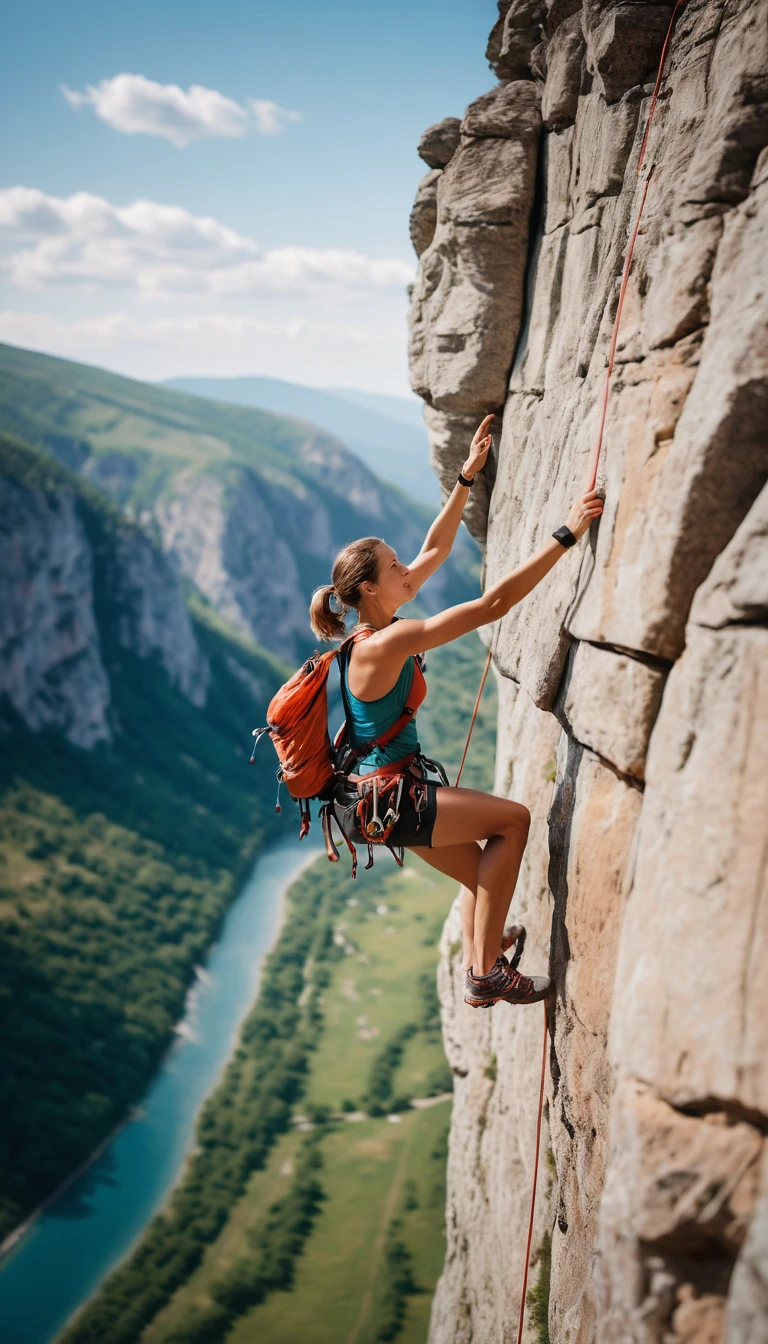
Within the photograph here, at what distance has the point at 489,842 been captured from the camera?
217 inches

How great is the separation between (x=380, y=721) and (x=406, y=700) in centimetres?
23

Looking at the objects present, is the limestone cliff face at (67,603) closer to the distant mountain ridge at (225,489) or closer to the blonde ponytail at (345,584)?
the distant mountain ridge at (225,489)

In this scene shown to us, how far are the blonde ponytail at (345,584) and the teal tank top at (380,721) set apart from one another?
1.53 ft

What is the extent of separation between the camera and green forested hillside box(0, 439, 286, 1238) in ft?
130

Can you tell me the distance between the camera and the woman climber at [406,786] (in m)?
5.13

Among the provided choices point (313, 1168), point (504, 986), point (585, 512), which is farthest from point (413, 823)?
point (313, 1168)

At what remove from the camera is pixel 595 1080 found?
15.7 ft

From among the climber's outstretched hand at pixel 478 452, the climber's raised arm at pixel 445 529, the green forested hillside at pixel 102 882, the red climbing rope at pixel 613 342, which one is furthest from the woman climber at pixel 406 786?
the green forested hillside at pixel 102 882

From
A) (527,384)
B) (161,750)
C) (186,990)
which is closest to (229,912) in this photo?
(186,990)

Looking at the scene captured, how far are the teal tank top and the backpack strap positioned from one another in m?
0.02

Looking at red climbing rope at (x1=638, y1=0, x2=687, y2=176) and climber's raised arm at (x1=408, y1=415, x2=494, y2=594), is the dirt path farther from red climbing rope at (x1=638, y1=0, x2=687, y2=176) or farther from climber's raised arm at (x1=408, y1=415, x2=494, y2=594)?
red climbing rope at (x1=638, y1=0, x2=687, y2=176)

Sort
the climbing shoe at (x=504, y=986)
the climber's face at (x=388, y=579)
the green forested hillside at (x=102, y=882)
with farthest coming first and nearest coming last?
the green forested hillside at (x=102, y=882) < the climbing shoe at (x=504, y=986) < the climber's face at (x=388, y=579)

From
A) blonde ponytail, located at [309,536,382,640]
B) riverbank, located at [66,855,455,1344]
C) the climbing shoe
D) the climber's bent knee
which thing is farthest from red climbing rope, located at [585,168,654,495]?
riverbank, located at [66,855,455,1344]

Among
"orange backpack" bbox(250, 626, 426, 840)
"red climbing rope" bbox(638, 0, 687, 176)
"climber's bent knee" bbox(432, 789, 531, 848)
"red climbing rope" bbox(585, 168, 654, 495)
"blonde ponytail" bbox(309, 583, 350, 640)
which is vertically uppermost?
"red climbing rope" bbox(638, 0, 687, 176)
